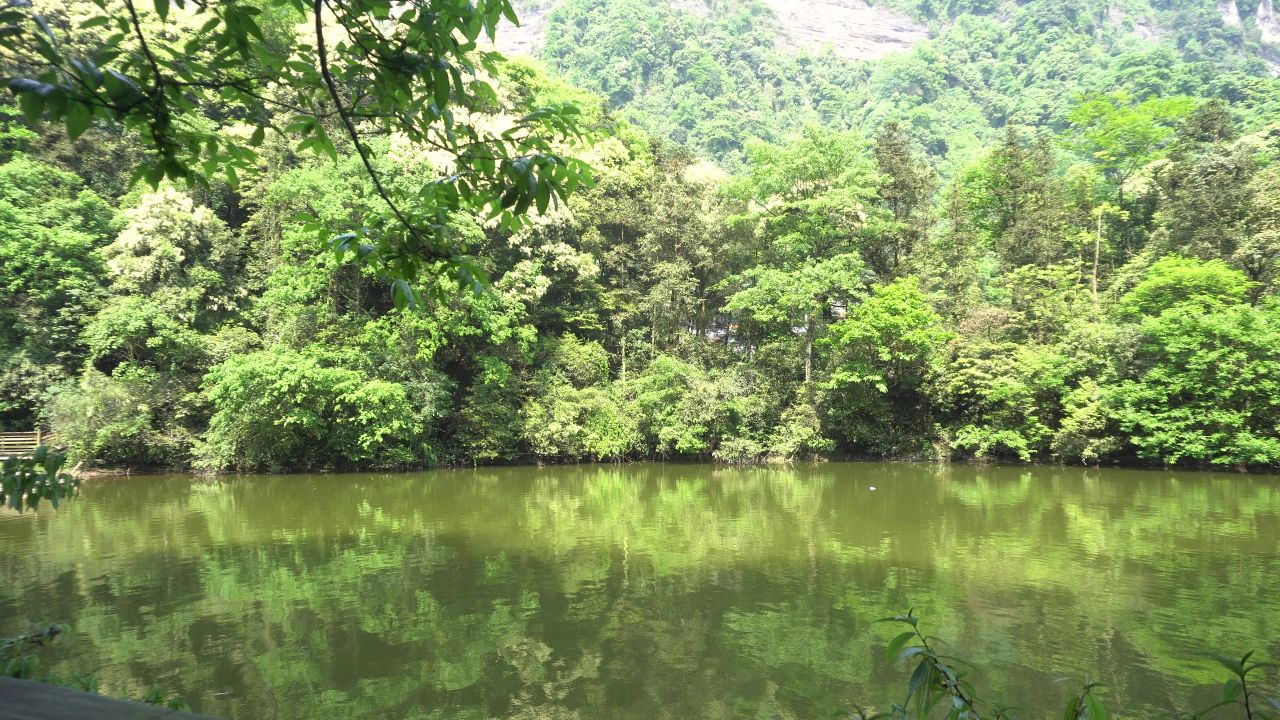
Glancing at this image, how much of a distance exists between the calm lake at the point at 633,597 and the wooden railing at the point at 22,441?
4376 mm

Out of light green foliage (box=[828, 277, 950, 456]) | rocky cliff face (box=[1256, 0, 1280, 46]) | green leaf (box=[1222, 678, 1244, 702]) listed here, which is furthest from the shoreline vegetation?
rocky cliff face (box=[1256, 0, 1280, 46])

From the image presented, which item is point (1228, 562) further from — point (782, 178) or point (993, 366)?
point (782, 178)

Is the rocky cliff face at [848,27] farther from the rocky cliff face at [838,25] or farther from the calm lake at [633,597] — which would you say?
the calm lake at [633,597]

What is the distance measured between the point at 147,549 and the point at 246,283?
11371 millimetres

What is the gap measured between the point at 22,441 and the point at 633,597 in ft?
58.1

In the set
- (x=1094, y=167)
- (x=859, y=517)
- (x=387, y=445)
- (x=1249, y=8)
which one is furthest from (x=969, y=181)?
(x=1249, y=8)

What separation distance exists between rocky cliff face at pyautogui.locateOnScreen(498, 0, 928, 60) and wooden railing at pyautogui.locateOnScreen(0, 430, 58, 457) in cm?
6692

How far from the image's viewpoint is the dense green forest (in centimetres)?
1717

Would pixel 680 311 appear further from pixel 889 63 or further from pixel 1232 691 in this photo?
pixel 889 63

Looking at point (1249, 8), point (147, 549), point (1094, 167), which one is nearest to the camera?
point (147, 549)

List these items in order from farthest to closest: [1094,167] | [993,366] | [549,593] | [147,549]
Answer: [1094,167] < [993,366] < [147,549] < [549,593]

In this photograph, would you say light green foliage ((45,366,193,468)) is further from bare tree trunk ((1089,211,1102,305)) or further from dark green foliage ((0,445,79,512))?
bare tree trunk ((1089,211,1102,305))

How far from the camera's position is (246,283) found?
63.1 feet

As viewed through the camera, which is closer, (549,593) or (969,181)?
(549,593)
